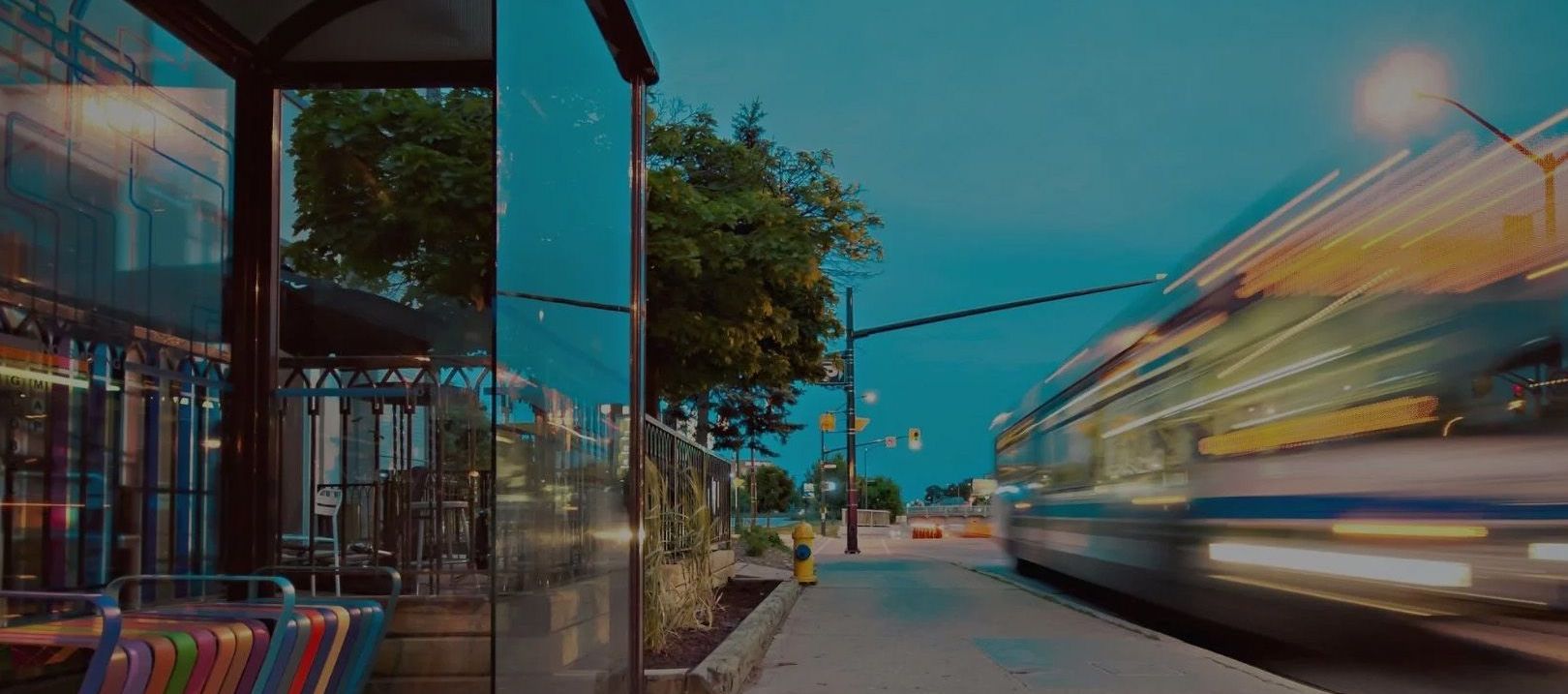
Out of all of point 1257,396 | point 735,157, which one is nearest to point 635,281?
point 1257,396

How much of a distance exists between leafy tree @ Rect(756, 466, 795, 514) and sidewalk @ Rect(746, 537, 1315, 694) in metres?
62.4

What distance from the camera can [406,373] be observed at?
756cm

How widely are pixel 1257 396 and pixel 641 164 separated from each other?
5.08m

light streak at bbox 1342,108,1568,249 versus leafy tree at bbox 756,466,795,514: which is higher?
light streak at bbox 1342,108,1568,249

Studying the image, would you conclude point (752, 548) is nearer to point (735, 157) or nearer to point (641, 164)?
point (735, 157)

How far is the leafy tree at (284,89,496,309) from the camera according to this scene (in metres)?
6.90

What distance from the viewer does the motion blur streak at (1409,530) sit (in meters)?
6.53

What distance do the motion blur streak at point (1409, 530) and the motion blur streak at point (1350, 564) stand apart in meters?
0.14

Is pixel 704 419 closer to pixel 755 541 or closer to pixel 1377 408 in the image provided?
pixel 755 541

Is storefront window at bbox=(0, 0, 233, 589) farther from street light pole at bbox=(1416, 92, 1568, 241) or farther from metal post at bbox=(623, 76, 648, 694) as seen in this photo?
street light pole at bbox=(1416, 92, 1568, 241)

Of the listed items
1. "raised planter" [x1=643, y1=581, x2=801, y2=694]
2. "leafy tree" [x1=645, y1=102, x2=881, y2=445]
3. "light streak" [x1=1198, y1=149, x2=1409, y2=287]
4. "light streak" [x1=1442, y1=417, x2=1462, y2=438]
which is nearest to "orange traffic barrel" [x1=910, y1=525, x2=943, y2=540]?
"leafy tree" [x1=645, y1=102, x2=881, y2=445]

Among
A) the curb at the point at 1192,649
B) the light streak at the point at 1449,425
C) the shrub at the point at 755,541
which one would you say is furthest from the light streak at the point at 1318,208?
the shrub at the point at 755,541

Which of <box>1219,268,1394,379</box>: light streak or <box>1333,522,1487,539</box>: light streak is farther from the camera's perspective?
<box>1219,268,1394,379</box>: light streak

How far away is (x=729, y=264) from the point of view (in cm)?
1412
